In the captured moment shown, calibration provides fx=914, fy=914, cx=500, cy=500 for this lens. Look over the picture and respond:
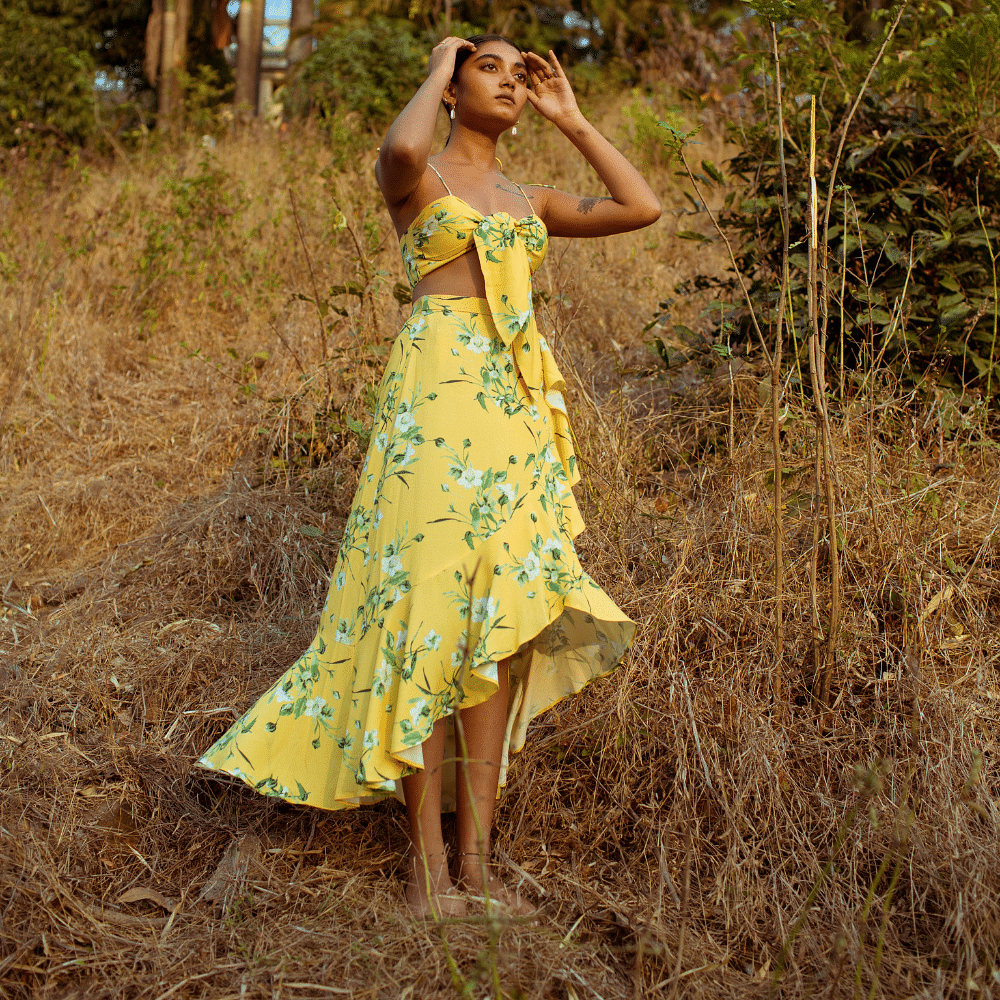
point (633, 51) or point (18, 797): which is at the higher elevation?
point (633, 51)

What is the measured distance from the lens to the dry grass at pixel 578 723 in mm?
1744

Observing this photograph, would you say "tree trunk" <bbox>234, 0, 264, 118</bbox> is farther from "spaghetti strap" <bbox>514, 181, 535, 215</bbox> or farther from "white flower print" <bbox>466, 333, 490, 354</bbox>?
"white flower print" <bbox>466, 333, 490, 354</bbox>

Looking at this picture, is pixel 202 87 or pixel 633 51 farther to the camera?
pixel 633 51

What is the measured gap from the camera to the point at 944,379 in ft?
10.3

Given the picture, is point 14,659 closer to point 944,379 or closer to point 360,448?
point 360,448

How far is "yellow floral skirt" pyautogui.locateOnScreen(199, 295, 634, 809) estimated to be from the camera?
179 centimetres

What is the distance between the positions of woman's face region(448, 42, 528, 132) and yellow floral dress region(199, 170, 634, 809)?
0.72ft

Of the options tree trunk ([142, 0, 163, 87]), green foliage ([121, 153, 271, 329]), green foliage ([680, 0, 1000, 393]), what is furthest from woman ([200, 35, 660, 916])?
tree trunk ([142, 0, 163, 87])

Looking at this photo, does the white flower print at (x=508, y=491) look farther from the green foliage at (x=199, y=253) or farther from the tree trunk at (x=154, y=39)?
the tree trunk at (x=154, y=39)

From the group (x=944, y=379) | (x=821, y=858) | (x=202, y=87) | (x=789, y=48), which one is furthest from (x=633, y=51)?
(x=821, y=858)

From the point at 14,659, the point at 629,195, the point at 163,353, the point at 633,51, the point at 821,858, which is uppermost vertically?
the point at 633,51

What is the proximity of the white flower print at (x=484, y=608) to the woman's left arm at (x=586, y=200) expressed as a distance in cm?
93

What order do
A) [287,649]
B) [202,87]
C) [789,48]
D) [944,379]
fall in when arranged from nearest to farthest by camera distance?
[287,649] → [944,379] → [789,48] → [202,87]

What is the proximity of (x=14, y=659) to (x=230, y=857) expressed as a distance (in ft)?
4.05
